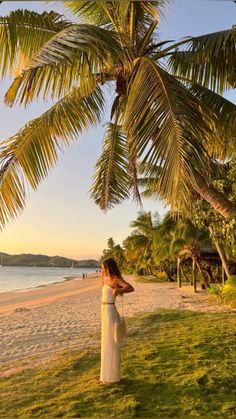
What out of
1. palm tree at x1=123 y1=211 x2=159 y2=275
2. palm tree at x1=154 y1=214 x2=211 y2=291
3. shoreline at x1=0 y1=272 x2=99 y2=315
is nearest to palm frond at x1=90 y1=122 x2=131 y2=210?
shoreline at x1=0 y1=272 x2=99 y2=315

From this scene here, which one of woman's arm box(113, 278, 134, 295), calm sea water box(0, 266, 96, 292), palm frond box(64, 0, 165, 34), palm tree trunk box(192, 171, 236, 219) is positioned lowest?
calm sea water box(0, 266, 96, 292)

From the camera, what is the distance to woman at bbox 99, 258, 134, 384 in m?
4.99

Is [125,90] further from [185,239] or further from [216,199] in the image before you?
[185,239]

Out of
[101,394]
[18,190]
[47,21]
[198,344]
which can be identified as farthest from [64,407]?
[47,21]

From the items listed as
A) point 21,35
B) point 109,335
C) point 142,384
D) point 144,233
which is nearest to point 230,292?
point 142,384

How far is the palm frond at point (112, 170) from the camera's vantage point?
7516mm

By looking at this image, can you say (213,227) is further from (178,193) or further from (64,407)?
(64,407)

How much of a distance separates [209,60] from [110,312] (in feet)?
12.8

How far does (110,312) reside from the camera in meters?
5.07

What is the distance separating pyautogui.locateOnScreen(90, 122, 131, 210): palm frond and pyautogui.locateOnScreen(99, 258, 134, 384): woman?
273 cm

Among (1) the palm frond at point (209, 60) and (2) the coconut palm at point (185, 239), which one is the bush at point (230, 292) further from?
(1) the palm frond at point (209, 60)

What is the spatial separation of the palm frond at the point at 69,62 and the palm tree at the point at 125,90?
0.04ft

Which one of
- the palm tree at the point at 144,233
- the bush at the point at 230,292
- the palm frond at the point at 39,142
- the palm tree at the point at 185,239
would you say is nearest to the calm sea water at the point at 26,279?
the palm tree at the point at 144,233

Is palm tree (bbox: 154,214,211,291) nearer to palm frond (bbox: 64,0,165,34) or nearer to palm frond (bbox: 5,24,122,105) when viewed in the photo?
palm frond (bbox: 64,0,165,34)
